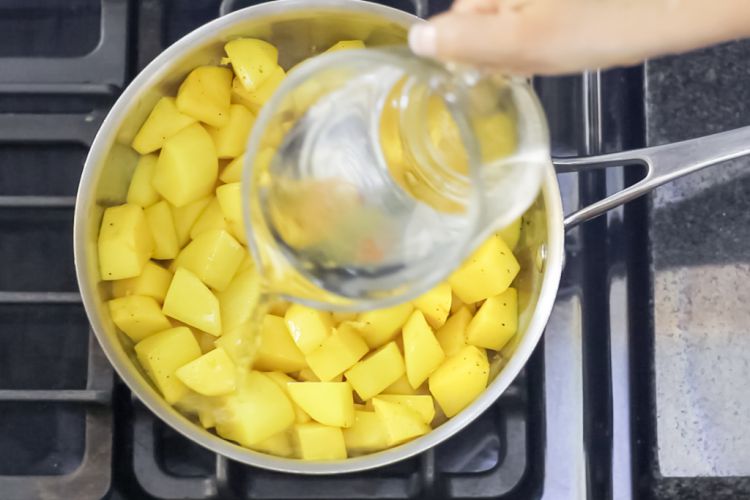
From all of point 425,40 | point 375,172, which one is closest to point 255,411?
point 375,172

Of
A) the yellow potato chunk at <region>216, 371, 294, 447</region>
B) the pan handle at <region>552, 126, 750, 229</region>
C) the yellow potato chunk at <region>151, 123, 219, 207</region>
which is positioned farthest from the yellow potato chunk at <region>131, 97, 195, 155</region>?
the pan handle at <region>552, 126, 750, 229</region>

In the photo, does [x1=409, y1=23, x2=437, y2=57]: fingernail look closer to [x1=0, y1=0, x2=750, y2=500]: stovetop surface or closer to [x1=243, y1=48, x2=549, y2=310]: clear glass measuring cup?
[x1=243, y1=48, x2=549, y2=310]: clear glass measuring cup

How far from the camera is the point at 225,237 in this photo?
2.61 ft

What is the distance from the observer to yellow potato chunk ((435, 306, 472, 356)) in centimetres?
82

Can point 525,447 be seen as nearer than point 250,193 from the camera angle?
No

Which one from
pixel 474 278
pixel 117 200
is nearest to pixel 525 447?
pixel 474 278

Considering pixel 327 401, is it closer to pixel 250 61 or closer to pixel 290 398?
pixel 290 398

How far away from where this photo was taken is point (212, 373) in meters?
0.78

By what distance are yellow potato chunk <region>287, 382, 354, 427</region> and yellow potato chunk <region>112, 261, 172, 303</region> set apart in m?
0.15

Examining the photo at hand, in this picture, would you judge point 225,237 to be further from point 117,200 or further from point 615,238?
point 615,238

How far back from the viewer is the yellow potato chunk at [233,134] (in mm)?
818

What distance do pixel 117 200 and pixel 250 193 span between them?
21cm

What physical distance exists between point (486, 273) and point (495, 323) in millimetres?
49

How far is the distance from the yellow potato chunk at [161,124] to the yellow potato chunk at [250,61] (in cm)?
6
